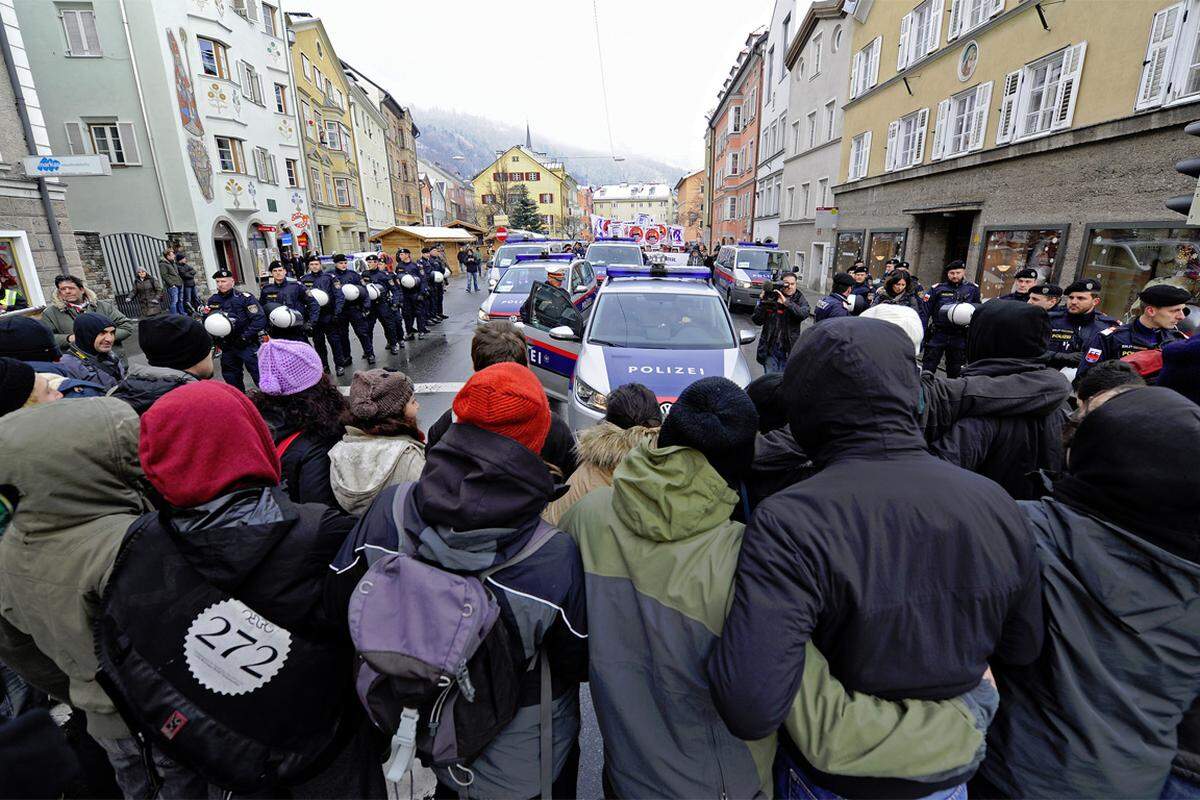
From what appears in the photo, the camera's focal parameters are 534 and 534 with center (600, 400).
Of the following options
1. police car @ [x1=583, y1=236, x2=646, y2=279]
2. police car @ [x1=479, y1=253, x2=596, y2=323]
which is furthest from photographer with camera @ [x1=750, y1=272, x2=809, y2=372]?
police car @ [x1=583, y1=236, x2=646, y2=279]

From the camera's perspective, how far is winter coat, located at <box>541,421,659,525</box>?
2.22 meters

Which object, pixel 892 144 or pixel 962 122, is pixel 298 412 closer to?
pixel 962 122

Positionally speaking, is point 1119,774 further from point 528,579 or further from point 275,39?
point 275,39

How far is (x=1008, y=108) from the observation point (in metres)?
11.7

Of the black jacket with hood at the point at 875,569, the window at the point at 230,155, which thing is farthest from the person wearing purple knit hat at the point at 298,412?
the window at the point at 230,155

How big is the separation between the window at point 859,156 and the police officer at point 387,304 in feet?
54.2

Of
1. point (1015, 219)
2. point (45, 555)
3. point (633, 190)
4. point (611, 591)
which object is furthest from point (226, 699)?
point (633, 190)

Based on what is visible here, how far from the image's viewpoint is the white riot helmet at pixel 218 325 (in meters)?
6.66

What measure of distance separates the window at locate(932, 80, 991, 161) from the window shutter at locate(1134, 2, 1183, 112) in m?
4.40

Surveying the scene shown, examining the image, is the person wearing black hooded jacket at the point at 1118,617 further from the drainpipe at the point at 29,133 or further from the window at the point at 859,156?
the window at the point at 859,156

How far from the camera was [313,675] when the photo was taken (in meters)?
1.64

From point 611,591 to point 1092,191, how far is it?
41.0ft

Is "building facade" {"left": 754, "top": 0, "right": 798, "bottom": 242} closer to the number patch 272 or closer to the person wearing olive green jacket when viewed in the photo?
the person wearing olive green jacket

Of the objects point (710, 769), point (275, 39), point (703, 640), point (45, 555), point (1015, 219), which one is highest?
point (275, 39)
